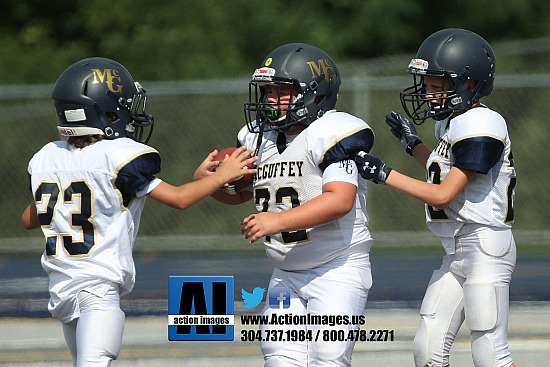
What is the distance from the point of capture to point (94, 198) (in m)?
4.66

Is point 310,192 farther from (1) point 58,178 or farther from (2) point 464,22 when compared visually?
(2) point 464,22

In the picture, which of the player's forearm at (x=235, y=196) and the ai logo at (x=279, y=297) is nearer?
the ai logo at (x=279, y=297)

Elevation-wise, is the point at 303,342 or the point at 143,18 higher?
the point at 143,18

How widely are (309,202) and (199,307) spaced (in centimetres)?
144

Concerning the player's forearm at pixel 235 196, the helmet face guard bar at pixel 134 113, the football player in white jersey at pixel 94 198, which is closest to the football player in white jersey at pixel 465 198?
the player's forearm at pixel 235 196

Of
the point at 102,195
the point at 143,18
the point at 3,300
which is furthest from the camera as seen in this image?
the point at 143,18

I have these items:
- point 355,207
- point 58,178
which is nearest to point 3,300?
point 58,178

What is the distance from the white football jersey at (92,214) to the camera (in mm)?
4652

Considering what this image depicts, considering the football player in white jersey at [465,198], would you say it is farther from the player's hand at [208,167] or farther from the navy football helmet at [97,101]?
the navy football helmet at [97,101]

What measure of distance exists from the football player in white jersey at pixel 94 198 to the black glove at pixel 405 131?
3.09 ft

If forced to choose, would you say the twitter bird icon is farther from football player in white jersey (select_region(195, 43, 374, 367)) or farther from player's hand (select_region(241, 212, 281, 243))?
player's hand (select_region(241, 212, 281, 243))

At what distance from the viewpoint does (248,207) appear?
35.2 ft

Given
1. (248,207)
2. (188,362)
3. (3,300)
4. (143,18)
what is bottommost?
(188,362)

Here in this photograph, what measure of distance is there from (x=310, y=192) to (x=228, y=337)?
1.84 meters
